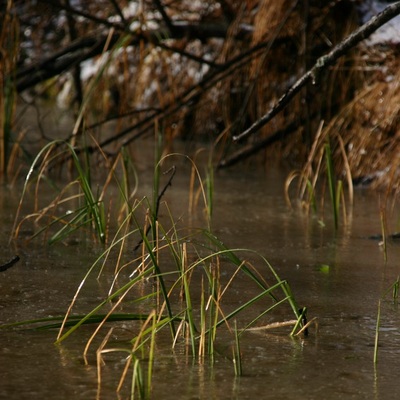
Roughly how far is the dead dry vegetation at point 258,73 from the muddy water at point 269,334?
797 mm

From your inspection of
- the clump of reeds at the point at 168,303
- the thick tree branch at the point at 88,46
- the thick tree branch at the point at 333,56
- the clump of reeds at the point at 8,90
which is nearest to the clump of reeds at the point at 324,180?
the clump of reeds at the point at 168,303

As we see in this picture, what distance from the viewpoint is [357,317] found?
228 cm

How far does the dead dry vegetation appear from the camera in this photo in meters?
4.24

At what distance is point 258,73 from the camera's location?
4340 millimetres

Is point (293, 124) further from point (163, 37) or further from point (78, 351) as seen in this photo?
point (78, 351)

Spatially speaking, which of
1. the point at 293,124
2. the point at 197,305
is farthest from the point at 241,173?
the point at 197,305

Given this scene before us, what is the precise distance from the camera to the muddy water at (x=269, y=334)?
5.78 feet

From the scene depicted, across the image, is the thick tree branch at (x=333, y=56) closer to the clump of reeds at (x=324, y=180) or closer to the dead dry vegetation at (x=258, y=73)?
the clump of reeds at (x=324, y=180)

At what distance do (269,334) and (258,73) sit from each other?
238cm

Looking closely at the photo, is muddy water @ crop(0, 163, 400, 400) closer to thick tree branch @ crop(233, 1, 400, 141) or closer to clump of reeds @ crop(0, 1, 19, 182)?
thick tree branch @ crop(233, 1, 400, 141)

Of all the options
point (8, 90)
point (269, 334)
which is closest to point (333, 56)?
point (269, 334)

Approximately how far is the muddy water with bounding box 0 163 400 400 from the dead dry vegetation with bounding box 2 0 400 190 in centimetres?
80

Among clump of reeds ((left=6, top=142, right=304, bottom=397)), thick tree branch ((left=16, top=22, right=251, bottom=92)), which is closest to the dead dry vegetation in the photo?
thick tree branch ((left=16, top=22, right=251, bottom=92))

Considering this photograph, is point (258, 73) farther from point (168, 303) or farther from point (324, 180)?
point (168, 303)
